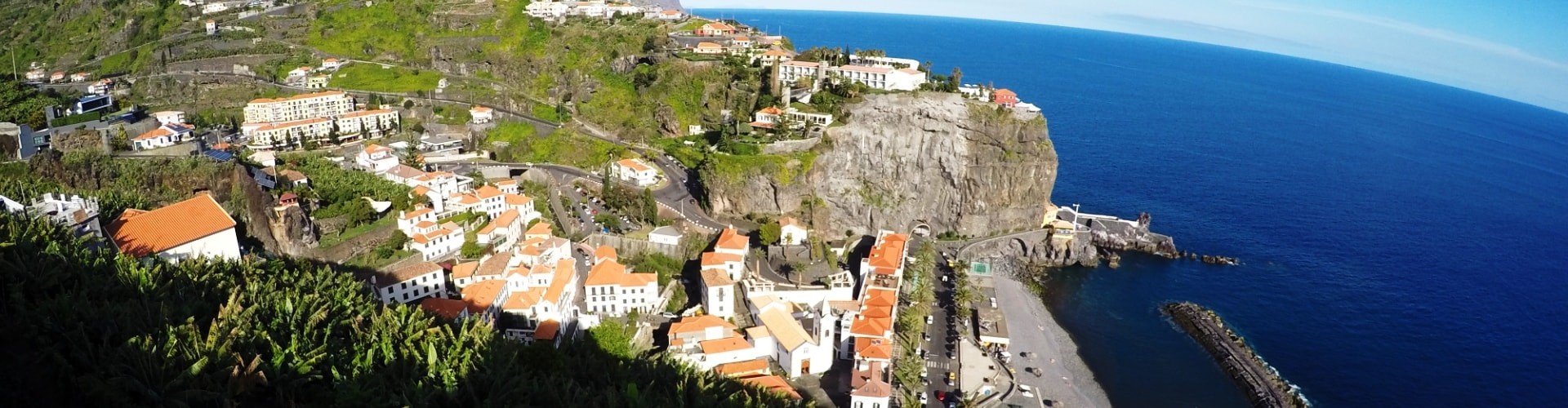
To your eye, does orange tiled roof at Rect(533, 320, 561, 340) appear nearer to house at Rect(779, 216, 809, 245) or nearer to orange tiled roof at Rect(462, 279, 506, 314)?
orange tiled roof at Rect(462, 279, 506, 314)

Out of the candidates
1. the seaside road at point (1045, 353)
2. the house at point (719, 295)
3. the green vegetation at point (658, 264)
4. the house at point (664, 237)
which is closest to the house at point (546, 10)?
the house at point (664, 237)

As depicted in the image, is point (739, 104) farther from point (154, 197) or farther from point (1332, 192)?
point (1332, 192)

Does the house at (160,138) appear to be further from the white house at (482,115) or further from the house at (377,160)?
the white house at (482,115)

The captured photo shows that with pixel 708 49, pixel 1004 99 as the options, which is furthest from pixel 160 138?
→ pixel 1004 99

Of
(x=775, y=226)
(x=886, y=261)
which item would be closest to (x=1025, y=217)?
(x=886, y=261)

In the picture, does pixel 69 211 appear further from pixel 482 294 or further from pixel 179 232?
pixel 482 294
